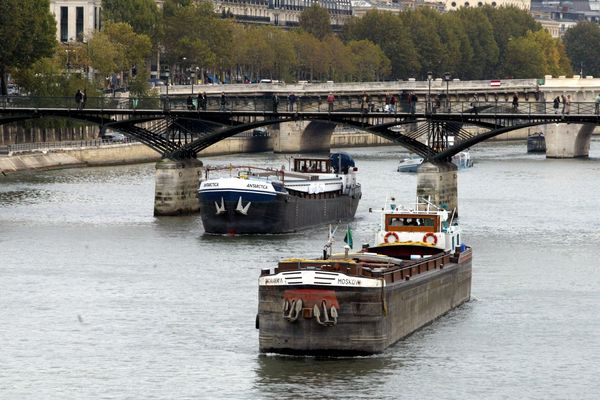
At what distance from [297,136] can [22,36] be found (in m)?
40.3

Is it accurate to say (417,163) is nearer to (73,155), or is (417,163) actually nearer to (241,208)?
(73,155)

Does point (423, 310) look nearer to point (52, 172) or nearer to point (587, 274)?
point (587, 274)

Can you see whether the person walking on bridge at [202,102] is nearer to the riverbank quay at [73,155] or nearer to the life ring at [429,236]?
the riverbank quay at [73,155]

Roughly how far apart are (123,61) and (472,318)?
13190 cm

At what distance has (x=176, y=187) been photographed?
9956 cm

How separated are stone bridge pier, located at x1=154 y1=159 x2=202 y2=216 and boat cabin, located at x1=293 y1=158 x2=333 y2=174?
16.9 ft

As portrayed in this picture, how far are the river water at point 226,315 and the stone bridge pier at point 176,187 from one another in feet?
4.83

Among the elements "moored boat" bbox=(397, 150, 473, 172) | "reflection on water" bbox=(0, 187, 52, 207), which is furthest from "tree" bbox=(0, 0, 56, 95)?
"reflection on water" bbox=(0, 187, 52, 207)

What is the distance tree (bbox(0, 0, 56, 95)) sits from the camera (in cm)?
14988

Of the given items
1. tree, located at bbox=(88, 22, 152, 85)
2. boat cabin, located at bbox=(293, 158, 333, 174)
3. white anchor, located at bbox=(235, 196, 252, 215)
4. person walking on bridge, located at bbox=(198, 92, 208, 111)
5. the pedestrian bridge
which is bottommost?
white anchor, located at bbox=(235, 196, 252, 215)

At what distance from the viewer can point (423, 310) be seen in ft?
190

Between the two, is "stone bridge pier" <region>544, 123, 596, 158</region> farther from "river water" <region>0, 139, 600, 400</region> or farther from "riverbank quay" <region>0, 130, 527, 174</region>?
"river water" <region>0, 139, 600, 400</region>

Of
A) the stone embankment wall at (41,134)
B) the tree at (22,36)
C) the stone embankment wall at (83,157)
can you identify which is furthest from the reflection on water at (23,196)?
the tree at (22,36)

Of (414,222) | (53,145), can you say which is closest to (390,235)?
(414,222)
